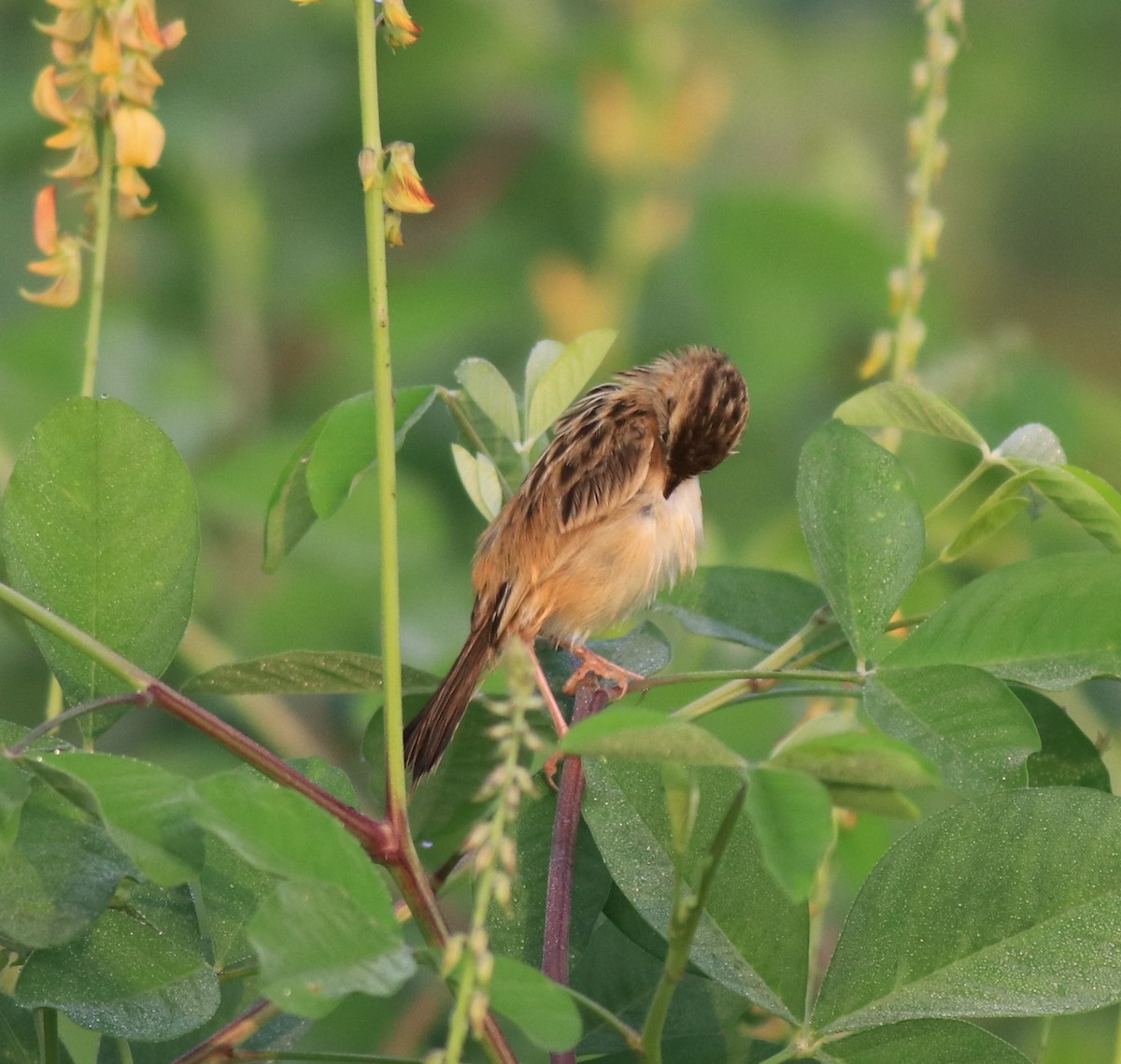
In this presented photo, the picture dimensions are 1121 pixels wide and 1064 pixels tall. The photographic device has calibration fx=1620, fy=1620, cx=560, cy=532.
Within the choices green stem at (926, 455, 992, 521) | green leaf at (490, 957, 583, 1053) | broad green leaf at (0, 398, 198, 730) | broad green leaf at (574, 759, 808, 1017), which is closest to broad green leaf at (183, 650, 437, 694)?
broad green leaf at (0, 398, 198, 730)

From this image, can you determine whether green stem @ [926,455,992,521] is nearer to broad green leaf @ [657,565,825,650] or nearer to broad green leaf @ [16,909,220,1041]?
broad green leaf @ [657,565,825,650]

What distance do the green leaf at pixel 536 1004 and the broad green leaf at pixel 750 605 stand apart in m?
0.76

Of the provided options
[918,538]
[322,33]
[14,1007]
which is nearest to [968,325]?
[322,33]

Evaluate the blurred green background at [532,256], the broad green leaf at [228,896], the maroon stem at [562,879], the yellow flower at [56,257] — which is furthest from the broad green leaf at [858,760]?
the blurred green background at [532,256]

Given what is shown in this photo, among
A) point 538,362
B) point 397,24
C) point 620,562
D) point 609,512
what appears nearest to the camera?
point 397,24

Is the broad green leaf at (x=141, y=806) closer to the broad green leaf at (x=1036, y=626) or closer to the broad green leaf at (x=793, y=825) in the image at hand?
the broad green leaf at (x=793, y=825)

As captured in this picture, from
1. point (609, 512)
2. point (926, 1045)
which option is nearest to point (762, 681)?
point (926, 1045)

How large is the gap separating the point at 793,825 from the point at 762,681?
0.50 m

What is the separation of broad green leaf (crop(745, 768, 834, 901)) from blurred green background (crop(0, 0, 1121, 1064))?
4.19 feet

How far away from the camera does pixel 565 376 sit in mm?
1924

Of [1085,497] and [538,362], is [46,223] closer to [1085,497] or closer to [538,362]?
[538,362]

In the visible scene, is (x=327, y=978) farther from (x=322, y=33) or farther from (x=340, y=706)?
(x=322, y=33)

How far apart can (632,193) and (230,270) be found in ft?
4.88

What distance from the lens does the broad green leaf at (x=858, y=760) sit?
1080mm
